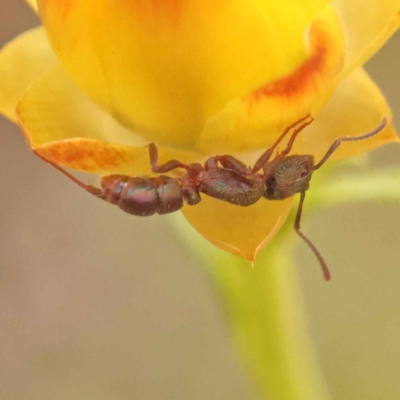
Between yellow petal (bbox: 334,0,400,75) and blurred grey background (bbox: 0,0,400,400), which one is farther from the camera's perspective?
blurred grey background (bbox: 0,0,400,400)

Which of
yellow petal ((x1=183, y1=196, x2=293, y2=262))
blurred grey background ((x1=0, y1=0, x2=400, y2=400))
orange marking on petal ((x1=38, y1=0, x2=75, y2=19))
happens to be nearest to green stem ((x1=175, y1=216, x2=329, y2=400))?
yellow petal ((x1=183, y1=196, x2=293, y2=262))

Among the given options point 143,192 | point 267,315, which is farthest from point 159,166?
point 267,315

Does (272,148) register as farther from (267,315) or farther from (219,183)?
(267,315)

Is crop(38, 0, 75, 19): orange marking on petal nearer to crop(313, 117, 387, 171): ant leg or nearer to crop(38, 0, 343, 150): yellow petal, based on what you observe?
crop(38, 0, 343, 150): yellow petal

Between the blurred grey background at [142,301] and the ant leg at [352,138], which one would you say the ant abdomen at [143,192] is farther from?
the blurred grey background at [142,301]

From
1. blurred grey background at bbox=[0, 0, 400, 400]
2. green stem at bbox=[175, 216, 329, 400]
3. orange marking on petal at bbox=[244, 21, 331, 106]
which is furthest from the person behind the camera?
blurred grey background at bbox=[0, 0, 400, 400]

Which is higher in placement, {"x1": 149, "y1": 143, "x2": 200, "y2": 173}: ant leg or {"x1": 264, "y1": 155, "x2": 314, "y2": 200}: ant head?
{"x1": 149, "y1": 143, "x2": 200, "y2": 173}: ant leg
